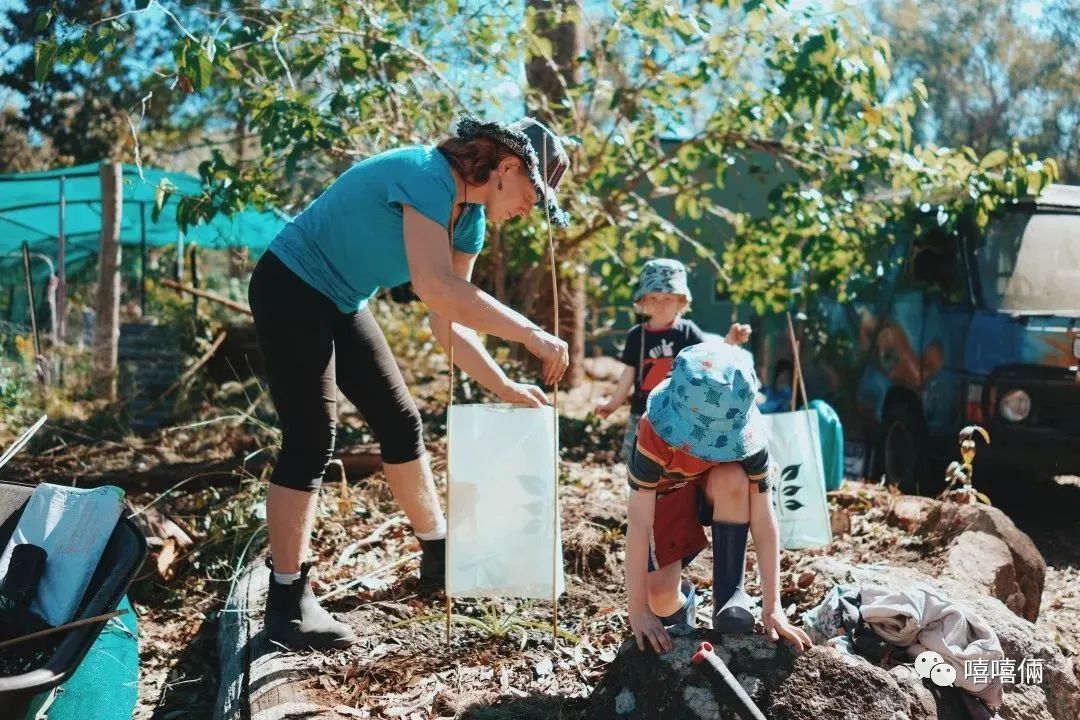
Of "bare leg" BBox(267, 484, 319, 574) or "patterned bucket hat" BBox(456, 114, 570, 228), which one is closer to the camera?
"patterned bucket hat" BBox(456, 114, 570, 228)

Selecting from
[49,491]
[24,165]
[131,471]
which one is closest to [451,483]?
[49,491]

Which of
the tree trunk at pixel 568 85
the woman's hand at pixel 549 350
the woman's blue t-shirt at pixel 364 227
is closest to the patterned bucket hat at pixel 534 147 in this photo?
the woman's blue t-shirt at pixel 364 227

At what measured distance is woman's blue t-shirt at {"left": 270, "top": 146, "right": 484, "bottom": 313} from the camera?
9.71 feet

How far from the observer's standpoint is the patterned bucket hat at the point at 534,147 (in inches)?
116

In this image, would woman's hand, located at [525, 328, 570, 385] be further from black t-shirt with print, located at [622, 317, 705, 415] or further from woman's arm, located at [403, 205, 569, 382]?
black t-shirt with print, located at [622, 317, 705, 415]

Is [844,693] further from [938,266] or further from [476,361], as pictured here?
[938,266]

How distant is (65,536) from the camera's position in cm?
276

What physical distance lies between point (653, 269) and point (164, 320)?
21.6ft

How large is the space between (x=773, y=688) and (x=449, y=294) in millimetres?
1326

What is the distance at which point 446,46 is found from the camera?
688 centimetres

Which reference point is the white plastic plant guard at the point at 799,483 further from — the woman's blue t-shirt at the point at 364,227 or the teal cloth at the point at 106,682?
the teal cloth at the point at 106,682

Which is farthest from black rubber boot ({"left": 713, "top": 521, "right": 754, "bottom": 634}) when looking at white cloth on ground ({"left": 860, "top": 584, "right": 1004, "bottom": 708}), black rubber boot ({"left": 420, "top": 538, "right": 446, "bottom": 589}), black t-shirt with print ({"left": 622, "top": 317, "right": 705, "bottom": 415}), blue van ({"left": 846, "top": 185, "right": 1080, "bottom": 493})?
blue van ({"left": 846, "top": 185, "right": 1080, "bottom": 493})

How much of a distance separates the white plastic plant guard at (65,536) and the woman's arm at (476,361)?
1.16 m

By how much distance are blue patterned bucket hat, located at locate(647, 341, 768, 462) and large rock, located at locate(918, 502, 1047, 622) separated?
2.09 metres
